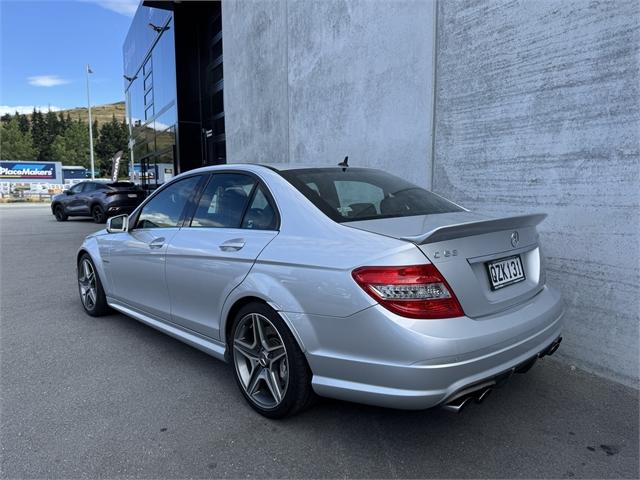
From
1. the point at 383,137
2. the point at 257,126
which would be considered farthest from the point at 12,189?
the point at 383,137

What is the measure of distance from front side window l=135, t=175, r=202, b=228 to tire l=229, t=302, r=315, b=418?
123 cm

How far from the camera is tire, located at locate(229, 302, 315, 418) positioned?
255 cm

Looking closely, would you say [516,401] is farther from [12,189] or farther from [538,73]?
[12,189]

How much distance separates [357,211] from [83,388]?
2.31 m

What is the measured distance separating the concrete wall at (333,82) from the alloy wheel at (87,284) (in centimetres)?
284

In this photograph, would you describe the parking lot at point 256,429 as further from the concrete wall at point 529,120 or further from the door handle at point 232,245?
the door handle at point 232,245

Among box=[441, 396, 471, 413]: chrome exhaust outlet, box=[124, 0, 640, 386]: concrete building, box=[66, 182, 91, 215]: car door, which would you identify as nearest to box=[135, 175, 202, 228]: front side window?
box=[441, 396, 471, 413]: chrome exhaust outlet

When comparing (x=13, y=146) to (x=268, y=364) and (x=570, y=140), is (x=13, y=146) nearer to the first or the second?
(x=268, y=364)

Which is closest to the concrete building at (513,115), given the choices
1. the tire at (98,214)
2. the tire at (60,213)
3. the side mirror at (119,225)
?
the side mirror at (119,225)

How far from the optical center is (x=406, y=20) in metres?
5.23

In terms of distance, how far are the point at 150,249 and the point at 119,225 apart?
2.68 feet

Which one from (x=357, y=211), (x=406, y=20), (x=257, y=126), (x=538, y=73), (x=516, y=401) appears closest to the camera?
(x=357, y=211)

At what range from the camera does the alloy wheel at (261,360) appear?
8.96ft

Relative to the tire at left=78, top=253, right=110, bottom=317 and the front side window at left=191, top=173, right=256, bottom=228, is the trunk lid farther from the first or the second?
the tire at left=78, top=253, right=110, bottom=317
